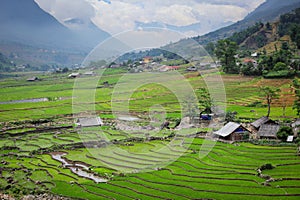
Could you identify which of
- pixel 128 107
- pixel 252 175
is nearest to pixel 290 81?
pixel 128 107

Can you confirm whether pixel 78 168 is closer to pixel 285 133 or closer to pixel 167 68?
pixel 285 133

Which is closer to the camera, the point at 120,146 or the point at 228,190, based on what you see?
the point at 228,190

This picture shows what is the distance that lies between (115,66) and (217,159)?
105095 mm

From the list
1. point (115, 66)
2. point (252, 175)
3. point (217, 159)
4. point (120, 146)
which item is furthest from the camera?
point (115, 66)

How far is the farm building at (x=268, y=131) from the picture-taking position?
36.2 m

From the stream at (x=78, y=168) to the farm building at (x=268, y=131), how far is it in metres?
17.5

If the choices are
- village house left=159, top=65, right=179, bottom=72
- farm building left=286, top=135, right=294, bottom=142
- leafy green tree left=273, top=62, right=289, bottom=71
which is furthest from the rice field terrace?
village house left=159, top=65, right=179, bottom=72

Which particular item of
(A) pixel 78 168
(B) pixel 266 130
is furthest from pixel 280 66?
(A) pixel 78 168

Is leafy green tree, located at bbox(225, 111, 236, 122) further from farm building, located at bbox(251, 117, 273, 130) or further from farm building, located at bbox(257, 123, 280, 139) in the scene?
farm building, located at bbox(257, 123, 280, 139)

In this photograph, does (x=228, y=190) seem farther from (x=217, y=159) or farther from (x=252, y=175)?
(x=217, y=159)

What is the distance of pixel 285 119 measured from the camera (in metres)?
43.4

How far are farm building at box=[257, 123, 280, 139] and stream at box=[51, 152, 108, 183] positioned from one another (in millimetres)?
17518

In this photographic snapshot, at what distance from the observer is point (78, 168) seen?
32812 mm

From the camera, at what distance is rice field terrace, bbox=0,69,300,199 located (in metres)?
25.4
